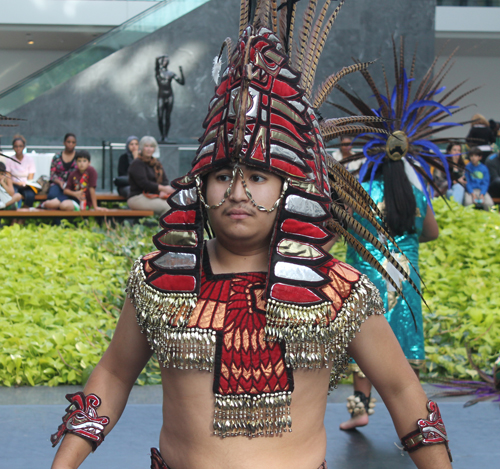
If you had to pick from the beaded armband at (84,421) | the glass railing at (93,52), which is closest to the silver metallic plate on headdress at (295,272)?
the beaded armband at (84,421)

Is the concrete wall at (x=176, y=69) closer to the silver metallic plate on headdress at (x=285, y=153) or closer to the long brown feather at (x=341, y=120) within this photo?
the long brown feather at (x=341, y=120)

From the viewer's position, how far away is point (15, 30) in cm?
1870

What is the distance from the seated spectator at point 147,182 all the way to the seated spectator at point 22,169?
59.2 inches

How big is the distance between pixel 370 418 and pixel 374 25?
41.1ft

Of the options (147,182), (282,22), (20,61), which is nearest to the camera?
(282,22)

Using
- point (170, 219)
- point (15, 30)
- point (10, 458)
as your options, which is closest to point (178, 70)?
point (15, 30)

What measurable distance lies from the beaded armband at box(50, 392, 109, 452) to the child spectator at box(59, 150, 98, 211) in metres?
8.08

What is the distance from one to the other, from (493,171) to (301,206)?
10569mm

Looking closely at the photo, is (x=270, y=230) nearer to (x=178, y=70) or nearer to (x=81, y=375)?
(x=81, y=375)

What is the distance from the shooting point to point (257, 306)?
1582mm

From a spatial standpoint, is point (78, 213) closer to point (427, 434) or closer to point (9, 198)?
point (9, 198)

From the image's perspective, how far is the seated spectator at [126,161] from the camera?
34.4 ft

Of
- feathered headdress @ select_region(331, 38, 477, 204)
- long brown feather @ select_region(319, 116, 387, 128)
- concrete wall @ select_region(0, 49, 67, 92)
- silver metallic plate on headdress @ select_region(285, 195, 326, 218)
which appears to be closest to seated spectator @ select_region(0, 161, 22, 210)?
feathered headdress @ select_region(331, 38, 477, 204)

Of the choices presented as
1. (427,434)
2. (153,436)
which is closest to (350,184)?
(427,434)
